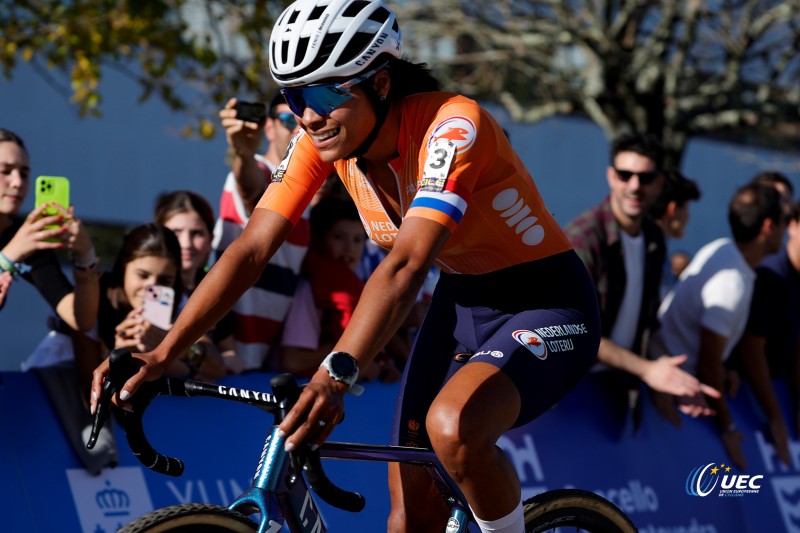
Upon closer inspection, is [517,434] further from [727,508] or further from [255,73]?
[255,73]

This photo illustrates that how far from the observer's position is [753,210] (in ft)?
23.0

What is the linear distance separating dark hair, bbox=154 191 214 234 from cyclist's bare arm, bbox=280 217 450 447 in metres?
2.61

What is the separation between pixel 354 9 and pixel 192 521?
1651 millimetres

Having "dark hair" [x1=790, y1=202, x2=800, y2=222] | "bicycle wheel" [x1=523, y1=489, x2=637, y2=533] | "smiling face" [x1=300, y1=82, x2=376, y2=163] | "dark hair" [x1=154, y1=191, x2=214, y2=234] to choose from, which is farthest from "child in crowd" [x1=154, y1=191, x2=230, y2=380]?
"dark hair" [x1=790, y1=202, x2=800, y2=222]

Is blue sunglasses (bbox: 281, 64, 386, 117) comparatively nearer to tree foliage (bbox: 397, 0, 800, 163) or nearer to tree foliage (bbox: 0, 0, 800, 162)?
tree foliage (bbox: 0, 0, 800, 162)

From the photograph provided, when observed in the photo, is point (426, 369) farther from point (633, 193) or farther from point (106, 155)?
point (106, 155)

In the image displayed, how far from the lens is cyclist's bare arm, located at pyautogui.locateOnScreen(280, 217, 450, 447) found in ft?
8.86

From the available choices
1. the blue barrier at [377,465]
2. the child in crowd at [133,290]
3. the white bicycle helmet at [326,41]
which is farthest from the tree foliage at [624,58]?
the white bicycle helmet at [326,41]

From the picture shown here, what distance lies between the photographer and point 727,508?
6.64m

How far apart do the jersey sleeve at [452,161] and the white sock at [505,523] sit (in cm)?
100

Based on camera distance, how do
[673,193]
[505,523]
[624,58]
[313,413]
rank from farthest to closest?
[624,58]
[673,193]
[505,523]
[313,413]

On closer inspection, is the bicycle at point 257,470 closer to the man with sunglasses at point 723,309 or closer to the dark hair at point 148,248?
the dark hair at point 148,248

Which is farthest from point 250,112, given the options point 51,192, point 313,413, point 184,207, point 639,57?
point 639,57

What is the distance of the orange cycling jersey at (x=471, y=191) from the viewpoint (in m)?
3.48
